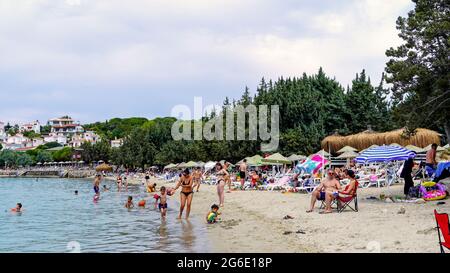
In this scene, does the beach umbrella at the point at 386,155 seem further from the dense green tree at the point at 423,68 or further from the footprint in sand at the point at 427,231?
the footprint in sand at the point at 427,231

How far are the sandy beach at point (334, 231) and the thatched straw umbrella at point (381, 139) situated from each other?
20.0 metres

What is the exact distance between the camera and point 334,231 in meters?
10.1

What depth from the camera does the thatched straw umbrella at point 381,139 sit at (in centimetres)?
3409

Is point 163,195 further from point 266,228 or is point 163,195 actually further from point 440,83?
point 440,83

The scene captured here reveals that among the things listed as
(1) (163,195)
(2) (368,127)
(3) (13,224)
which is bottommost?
(3) (13,224)

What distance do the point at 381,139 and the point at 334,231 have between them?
28.3m

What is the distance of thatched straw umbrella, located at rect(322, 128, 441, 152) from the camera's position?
3409 centimetres

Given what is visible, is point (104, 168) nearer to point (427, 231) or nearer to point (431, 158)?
point (431, 158)


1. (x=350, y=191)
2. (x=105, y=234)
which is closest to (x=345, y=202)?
(x=350, y=191)

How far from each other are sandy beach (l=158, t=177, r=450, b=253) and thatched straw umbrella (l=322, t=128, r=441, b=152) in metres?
20.0

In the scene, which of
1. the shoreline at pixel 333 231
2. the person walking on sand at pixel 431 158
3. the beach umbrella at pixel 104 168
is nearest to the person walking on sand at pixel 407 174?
the person walking on sand at pixel 431 158

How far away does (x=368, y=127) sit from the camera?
1639 inches
